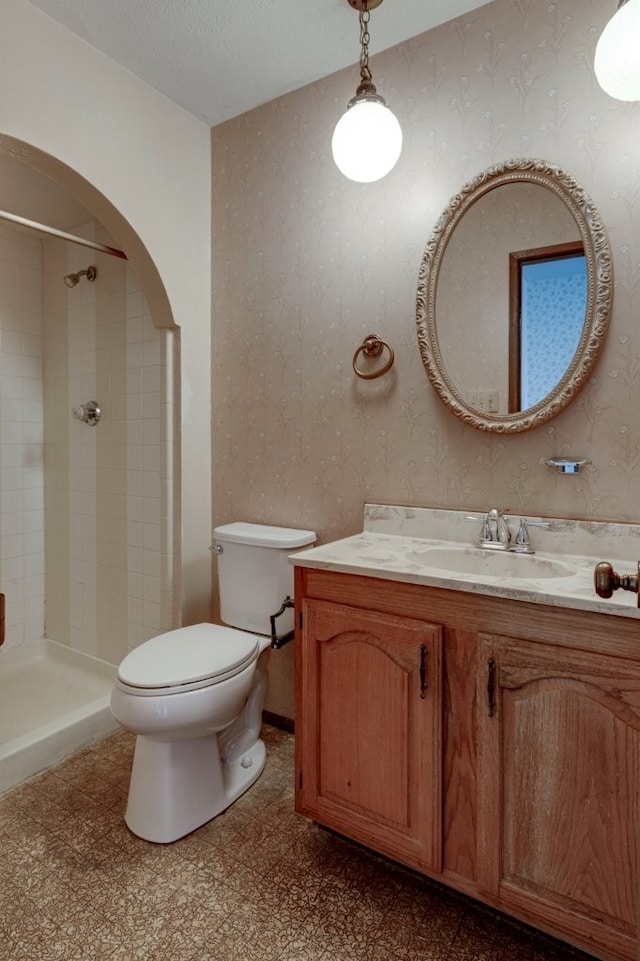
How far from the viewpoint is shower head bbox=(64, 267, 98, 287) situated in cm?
253

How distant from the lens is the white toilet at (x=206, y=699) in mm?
1435

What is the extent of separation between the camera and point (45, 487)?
9.36 feet

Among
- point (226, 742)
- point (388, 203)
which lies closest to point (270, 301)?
point (388, 203)

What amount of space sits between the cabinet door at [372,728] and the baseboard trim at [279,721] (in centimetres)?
62

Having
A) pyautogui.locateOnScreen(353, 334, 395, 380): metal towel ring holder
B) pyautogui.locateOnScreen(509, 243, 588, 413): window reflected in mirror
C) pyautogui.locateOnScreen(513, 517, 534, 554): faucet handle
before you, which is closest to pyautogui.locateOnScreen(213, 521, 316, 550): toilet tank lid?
pyautogui.locateOnScreen(353, 334, 395, 380): metal towel ring holder

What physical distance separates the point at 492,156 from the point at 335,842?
208 cm

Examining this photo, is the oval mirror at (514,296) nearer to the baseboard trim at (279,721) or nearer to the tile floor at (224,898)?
the tile floor at (224,898)

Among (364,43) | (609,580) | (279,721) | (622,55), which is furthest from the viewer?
(279,721)

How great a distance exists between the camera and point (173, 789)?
1509 millimetres

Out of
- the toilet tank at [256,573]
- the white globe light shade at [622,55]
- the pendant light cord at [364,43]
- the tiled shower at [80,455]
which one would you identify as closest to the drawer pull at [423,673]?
the toilet tank at [256,573]

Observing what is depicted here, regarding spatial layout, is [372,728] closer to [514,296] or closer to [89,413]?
[514,296]

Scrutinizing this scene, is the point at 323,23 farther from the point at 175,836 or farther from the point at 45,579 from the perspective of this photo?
the point at 45,579

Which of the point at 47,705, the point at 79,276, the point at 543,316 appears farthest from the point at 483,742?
the point at 79,276

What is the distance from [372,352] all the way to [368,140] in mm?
623
